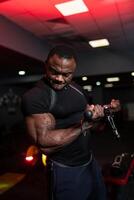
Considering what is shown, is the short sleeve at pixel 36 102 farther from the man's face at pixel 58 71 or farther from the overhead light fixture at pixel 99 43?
the overhead light fixture at pixel 99 43

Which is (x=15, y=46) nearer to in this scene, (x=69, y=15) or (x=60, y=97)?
(x=69, y=15)

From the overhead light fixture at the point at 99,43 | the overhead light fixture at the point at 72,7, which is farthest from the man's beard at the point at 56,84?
the overhead light fixture at the point at 99,43

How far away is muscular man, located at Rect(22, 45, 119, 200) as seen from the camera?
164 centimetres

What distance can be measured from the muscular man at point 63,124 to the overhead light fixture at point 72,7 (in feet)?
11.0

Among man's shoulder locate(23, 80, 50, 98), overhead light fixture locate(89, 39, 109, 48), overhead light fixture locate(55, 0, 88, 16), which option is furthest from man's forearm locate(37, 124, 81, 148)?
overhead light fixture locate(89, 39, 109, 48)

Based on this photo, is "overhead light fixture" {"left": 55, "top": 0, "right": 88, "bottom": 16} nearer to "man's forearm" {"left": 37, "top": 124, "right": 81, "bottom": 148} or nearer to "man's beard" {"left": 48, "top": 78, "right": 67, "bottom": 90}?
"man's beard" {"left": 48, "top": 78, "right": 67, "bottom": 90}

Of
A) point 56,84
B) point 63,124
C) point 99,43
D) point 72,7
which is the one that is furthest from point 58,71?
point 99,43

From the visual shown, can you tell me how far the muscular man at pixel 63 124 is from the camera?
64.5 inches

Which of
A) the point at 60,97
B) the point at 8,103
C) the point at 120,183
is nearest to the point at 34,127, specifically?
the point at 60,97

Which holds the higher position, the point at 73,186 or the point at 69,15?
the point at 69,15

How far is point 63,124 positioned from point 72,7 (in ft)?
12.4

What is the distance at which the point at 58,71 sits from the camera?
1.67 metres

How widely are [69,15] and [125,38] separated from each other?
2314 mm

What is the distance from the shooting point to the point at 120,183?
2.57 m
